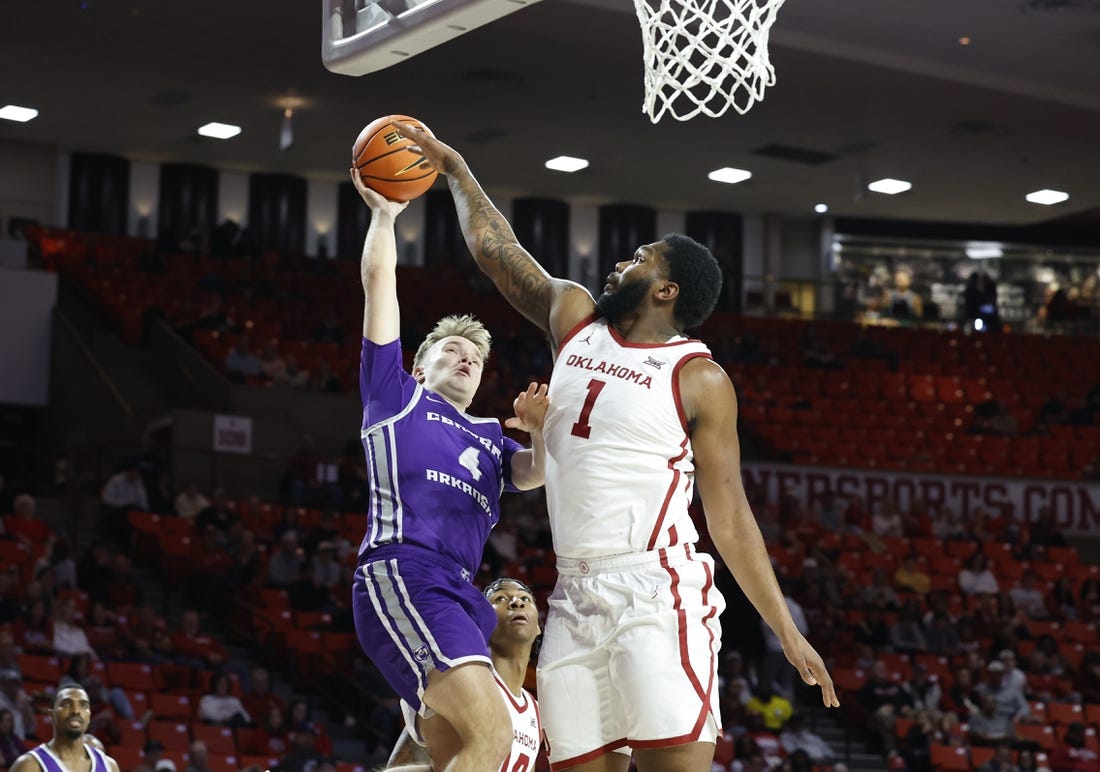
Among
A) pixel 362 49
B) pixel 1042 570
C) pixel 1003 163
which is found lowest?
pixel 1042 570

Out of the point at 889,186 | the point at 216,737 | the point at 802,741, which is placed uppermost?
the point at 889,186

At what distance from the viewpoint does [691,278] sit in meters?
4.20

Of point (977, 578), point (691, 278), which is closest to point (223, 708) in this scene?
point (691, 278)

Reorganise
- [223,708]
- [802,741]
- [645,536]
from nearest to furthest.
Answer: [645,536] < [223,708] < [802,741]

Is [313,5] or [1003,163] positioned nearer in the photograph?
[313,5]

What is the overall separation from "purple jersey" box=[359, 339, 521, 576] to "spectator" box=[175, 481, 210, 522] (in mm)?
10202

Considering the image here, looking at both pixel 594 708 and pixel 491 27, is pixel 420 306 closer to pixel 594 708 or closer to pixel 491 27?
pixel 491 27

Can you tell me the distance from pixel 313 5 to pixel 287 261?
6804 mm

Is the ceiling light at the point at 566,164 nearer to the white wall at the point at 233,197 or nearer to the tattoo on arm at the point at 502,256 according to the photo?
the white wall at the point at 233,197

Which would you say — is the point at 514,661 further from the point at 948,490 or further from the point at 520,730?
the point at 948,490

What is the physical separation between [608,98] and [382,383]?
49.1 ft

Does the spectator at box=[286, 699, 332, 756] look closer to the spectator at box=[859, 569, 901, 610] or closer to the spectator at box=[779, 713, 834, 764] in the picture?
the spectator at box=[779, 713, 834, 764]

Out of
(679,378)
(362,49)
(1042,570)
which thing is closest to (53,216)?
(1042,570)

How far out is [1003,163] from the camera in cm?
2192
